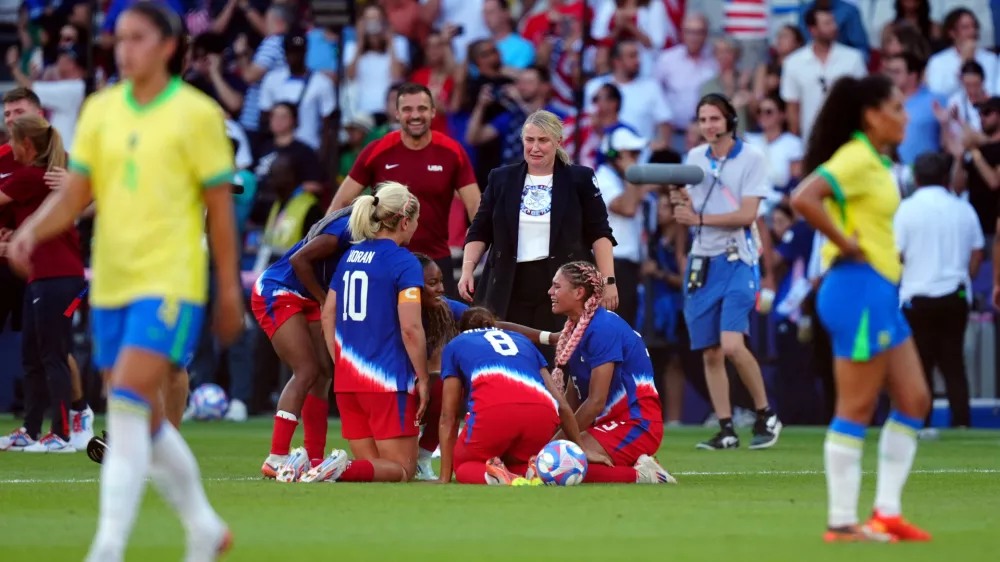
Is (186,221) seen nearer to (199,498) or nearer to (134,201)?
(134,201)

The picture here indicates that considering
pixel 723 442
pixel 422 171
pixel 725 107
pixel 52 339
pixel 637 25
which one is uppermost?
pixel 637 25

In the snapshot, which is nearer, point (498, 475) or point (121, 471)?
point (121, 471)

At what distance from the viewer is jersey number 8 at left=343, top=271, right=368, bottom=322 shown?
9.77m

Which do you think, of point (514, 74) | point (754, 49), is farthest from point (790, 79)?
point (514, 74)

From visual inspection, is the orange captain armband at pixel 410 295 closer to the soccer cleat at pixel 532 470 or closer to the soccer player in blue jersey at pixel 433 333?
the soccer player in blue jersey at pixel 433 333

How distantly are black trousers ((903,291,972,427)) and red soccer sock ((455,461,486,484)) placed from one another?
7.25 m

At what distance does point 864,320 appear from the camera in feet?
22.1

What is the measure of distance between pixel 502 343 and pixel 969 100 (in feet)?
→ 30.0

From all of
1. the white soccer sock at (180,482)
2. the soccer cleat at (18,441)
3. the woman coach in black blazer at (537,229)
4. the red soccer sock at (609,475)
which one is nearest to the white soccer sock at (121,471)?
the white soccer sock at (180,482)

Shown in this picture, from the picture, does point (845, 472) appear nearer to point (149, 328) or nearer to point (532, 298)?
point (149, 328)

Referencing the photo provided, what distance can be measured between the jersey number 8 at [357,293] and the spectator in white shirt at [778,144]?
8.67 m

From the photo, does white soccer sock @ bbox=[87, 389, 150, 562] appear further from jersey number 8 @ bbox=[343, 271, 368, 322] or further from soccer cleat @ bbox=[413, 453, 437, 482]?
soccer cleat @ bbox=[413, 453, 437, 482]

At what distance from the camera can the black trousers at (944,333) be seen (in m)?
15.8

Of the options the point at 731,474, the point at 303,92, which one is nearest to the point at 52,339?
the point at 731,474
